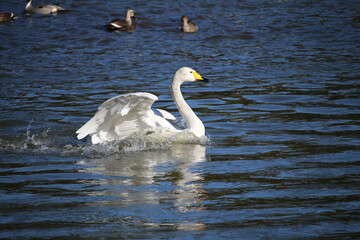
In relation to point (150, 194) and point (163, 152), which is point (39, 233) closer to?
point (150, 194)

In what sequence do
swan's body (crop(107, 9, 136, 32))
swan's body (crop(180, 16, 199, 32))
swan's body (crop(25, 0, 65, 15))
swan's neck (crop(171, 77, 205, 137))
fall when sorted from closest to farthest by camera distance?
swan's neck (crop(171, 77, 205, 137)), swan's body (crop(180, 16, 199, 32)), swan's body (crop(107, 9, 136, 32)), swan's body (crop(25, 0, 65, 15))

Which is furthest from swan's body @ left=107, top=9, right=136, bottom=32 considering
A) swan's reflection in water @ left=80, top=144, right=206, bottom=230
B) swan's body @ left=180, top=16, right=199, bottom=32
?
swan's reflection in water @ left=80, top=144, right=206, bottom=230

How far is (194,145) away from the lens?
820cm

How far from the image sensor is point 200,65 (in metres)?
14.1

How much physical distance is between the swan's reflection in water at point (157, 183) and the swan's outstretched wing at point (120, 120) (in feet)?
1.65

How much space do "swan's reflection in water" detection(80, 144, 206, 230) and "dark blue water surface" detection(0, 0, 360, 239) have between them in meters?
0.02

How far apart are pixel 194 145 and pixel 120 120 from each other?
43.9 inches

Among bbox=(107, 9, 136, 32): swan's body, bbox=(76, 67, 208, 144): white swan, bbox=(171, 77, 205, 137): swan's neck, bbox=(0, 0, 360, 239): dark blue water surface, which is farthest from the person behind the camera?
bbox=(107, 9, 136, 32): swan's body

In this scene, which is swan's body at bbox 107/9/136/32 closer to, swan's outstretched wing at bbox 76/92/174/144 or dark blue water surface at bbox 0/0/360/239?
dark blue water surface at bbox 0/0/360/239

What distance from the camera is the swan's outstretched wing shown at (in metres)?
7.28

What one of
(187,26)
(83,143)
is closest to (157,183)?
(83,143)

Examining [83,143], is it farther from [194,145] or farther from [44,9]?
[44,9]

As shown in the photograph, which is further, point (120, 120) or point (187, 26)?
point (187, 26)

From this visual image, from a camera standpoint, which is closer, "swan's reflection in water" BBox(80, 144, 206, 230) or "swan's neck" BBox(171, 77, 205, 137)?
"swan's reflection in water" BBox(80, 144, 206, 230)
